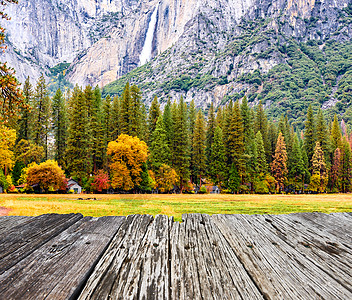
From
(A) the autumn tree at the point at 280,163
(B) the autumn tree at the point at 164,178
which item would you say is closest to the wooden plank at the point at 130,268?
(B) the autumn tree at the point at 164,178

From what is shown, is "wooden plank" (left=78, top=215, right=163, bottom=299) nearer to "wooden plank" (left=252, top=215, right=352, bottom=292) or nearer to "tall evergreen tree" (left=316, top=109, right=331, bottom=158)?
"wooden plank" (left=252, top=215, right=352, bottom=292)

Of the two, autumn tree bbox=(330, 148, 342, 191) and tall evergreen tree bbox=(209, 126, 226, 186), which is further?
autumn tree bbox=(330, 148, 342, 191)

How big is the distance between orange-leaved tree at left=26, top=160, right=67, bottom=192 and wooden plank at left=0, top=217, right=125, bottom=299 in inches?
1078

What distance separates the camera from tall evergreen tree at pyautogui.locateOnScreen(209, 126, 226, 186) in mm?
39188

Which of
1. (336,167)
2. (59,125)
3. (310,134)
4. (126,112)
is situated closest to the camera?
(126,112)

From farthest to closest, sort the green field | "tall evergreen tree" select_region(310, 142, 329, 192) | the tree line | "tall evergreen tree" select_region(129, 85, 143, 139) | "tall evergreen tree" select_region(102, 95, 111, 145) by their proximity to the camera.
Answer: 1. "tall evergreen tree" select_region(310, 142, 329, 192)
2. "tall evergreen tree" select_region(102, 95, 111, 145)
3. "tall evergreen tree" select_region(129, 85, 143, 139)
4. the tree line
5. the green field

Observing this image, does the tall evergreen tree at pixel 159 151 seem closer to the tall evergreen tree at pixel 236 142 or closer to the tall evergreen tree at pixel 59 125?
the tall evergreen tree at pixel 236 142

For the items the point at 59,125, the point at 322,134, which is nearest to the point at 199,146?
the point at 59,125

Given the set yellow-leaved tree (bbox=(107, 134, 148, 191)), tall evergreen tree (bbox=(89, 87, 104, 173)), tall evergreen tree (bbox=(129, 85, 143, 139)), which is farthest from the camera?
tall evergreen tree (bbox=(89, 87, 104, 173))

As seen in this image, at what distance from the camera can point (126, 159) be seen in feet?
88.5

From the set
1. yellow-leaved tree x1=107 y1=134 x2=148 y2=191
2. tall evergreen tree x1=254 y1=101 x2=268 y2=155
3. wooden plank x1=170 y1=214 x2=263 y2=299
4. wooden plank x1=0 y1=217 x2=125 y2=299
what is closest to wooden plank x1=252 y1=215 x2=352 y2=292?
wooden plank x1=170 y1=214 x2=263 y2=299

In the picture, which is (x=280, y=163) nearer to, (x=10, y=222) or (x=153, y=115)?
(x=153, y=115)

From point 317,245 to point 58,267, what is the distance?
81.8 inches

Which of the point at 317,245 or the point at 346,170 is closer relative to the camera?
the point at 317,245
